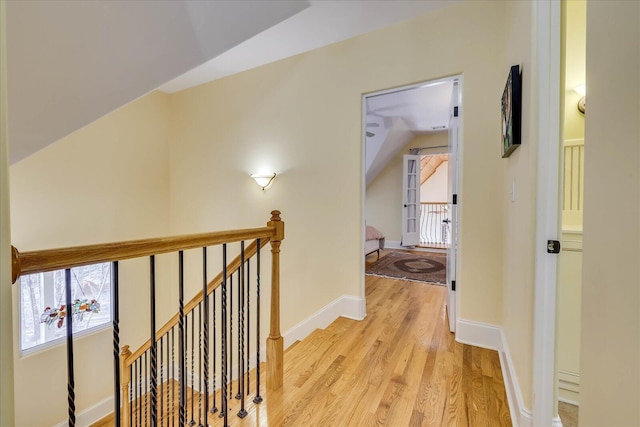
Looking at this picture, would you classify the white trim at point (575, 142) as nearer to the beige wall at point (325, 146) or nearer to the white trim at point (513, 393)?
the beige wall at point (325, 146)

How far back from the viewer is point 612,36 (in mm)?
521

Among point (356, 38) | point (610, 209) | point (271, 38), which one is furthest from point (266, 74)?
point (610, 209)

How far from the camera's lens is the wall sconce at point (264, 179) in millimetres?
3152

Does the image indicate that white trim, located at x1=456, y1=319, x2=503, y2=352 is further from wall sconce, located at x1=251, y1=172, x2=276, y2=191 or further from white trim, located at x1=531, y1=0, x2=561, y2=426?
wall sconce, located at x1=251, y1=172, x2=276, y2=191

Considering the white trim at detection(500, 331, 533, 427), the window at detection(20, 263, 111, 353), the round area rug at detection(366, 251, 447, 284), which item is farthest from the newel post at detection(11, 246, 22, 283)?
the round area rug at detection(366, 251, 447, 284)

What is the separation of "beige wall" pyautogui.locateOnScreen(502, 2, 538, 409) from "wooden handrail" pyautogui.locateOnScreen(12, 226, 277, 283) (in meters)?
1.38

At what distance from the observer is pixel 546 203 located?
1112 mm

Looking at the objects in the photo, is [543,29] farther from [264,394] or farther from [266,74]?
[266,74]

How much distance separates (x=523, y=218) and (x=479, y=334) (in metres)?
1.21

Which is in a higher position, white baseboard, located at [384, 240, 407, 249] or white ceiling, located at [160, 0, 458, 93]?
white ceiling, located at [160, 0, 458, 93]

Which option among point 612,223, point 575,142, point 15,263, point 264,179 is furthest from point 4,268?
point 264,179

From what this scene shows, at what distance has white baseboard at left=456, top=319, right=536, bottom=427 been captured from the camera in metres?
1.26

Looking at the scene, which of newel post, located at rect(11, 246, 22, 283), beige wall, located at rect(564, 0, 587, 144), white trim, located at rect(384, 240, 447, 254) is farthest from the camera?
white trim, located at rect(384, 240, 447, 254)

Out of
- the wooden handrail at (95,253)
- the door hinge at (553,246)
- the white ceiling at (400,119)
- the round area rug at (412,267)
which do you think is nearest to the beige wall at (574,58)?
the door hinge at (553,246)
